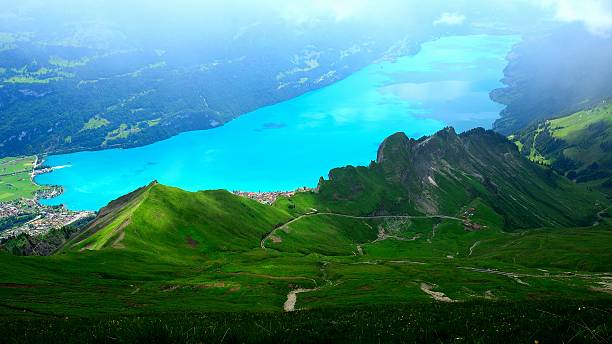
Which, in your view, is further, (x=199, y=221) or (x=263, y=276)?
(x=199, y=221)

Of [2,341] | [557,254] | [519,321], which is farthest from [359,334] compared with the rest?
[557,254]

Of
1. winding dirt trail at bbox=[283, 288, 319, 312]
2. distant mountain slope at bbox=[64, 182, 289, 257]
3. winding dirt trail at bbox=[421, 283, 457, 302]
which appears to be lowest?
winding dirt trail at bbox=[421, 283, 457, 302]

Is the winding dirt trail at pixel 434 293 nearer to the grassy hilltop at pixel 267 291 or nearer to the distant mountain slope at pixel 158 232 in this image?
the grassy hilltop at pixel 267 291

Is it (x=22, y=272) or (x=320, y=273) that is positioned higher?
(x=22, y=272)

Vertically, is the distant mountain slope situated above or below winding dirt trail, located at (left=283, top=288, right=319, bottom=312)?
above

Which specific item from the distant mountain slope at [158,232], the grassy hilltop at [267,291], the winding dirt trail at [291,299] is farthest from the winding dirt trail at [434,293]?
the distant mountain slope at [158,232]

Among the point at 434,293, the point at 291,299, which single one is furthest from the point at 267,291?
the point at 434,293

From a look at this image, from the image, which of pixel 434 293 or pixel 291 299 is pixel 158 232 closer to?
pixel 291 299

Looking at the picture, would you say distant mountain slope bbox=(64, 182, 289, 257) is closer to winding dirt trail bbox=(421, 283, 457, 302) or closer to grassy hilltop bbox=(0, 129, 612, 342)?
grassy hilltop bbox=(0, 129, 612, 342)

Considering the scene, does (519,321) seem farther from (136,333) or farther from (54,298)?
(54,298)

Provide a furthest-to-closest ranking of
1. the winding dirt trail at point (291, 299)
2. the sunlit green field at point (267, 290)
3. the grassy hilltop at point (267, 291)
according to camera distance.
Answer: the winding dirt trail at point (291, 299), the sunlit green field at point (267, 290), the grassy hilltop at point (267, 291)

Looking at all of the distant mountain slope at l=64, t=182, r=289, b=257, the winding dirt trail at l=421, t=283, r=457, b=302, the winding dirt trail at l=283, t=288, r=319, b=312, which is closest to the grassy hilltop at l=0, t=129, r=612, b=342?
the winding dirt trail at l=421, t=283, r=457, b=302
